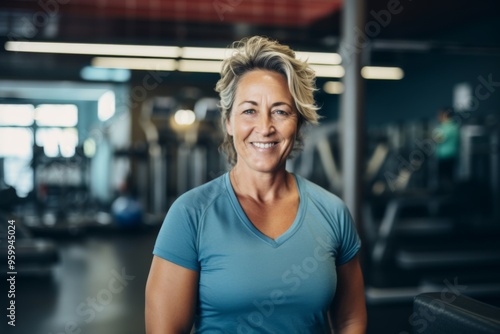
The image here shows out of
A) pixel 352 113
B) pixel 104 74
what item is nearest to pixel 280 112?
pixel 352 113

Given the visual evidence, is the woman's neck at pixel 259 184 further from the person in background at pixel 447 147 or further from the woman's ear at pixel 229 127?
the person in background at pixel 447 147

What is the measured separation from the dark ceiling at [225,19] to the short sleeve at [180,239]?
4.53 meters

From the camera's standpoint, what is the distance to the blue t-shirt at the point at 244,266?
3.52 ft

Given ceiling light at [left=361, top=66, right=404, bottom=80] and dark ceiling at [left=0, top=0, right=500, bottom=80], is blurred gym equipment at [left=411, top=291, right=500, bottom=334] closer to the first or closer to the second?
dark ceiling at [left=0, top=0, right=500, bottom=80]

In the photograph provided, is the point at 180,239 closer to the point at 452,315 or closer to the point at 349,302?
the point at 349,302

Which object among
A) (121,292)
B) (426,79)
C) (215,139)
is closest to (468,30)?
(426,79)

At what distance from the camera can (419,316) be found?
1.21 m

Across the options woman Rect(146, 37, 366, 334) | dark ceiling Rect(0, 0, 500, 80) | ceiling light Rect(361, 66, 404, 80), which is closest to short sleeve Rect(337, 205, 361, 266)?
woman Rect(146, 37, 366, 334)

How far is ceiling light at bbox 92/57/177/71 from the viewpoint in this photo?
720 cm

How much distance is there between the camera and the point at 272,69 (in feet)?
3.82

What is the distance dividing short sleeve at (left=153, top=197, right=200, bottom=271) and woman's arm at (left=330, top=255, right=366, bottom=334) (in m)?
0.34

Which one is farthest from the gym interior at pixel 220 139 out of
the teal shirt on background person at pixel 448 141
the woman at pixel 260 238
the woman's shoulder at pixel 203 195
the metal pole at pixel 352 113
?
the woman's shoulder at pixel 203 195

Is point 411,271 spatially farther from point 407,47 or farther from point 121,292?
point 121,292

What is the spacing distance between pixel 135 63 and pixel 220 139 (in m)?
1.65
